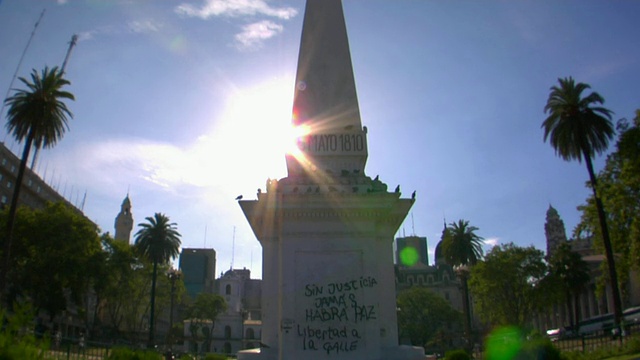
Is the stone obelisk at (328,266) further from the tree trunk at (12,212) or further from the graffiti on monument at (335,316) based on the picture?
the tree trunk at (12,212)

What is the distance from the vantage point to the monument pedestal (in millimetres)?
10922

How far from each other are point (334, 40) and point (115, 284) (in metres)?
48.6

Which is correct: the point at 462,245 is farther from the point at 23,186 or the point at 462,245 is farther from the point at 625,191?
the point at 23,186

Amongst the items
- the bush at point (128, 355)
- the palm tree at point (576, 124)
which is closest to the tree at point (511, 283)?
the palm tree at point (576, 124)

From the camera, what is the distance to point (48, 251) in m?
42.7

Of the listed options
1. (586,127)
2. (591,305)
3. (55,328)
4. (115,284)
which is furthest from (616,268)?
(55,328)

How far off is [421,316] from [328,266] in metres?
72.1

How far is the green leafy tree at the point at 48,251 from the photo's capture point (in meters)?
42.3

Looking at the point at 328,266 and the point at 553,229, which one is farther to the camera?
the point at 553,229

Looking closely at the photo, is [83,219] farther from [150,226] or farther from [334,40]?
[334,40]

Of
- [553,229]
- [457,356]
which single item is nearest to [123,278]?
[457,356]

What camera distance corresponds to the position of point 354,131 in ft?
45.3

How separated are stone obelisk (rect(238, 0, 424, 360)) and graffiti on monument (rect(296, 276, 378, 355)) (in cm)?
2

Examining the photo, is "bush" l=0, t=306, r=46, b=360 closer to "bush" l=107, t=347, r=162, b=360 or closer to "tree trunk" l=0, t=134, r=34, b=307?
"bush" l=107, t=347, r=162, b=360
